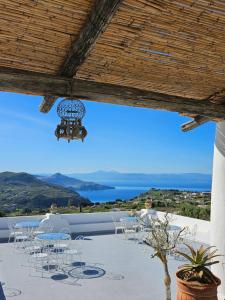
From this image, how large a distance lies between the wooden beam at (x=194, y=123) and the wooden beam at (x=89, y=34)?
286 cm

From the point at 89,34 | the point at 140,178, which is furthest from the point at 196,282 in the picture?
the point at 140,178

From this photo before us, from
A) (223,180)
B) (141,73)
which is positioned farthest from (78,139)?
(223,180)

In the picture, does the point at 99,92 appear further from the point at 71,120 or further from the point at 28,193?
the point at 28,193

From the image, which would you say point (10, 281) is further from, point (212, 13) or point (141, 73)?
point (212, 13)

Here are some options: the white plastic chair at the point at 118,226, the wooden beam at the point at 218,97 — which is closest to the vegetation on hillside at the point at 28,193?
the white plastic chair at the point at 118,226

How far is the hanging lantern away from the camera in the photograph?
4.26 meters

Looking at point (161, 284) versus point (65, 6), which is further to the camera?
point (161, 284)

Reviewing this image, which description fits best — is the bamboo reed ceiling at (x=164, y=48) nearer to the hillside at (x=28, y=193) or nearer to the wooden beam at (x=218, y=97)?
the wooden beam at (x=218, y=97)

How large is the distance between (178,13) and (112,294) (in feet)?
15.8

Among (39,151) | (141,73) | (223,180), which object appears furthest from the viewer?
(39,151)

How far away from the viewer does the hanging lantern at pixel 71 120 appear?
14.0 ft

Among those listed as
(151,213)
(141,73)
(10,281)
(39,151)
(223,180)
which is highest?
(39,151)

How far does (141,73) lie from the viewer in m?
4.69

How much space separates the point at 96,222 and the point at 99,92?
8898 mm
